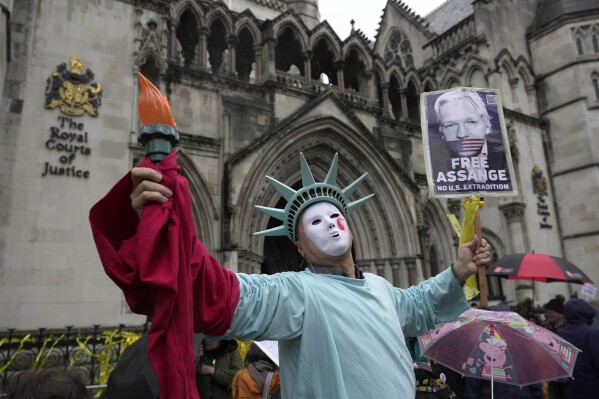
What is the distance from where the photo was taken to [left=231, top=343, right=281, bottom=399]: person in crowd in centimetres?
369

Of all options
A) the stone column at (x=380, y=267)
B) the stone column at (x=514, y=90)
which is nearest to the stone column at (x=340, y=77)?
the stone column at (x=380, y=267)

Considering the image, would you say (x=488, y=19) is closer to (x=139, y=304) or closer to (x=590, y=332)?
(x=590, y=332)

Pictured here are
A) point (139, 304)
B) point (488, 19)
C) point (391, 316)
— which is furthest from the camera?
point (488, 19)

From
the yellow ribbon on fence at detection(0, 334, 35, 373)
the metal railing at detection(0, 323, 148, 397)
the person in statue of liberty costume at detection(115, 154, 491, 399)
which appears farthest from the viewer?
the metal railing at detection(0, 323, 148, 397)

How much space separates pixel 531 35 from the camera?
20.7 metres

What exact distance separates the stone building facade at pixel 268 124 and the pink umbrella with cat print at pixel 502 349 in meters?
6.76

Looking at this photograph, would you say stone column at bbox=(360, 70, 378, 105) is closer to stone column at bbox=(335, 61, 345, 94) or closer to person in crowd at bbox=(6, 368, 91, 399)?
stone column at bbox=(335, 61, 345, 94)

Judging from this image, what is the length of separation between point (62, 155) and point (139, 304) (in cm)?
823

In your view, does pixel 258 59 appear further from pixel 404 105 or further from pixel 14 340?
pixel 14 340

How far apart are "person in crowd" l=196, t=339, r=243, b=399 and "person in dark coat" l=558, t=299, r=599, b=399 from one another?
11.4 feet

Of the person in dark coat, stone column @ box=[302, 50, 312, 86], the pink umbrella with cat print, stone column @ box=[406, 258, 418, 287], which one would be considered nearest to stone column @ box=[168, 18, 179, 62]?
stone column @ box=[302, 50, 312, 86]

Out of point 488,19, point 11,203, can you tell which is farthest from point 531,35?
point 11,203

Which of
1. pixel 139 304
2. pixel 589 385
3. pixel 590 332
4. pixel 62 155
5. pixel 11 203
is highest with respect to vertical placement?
pixel 62 155

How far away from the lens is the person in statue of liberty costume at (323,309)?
1.91 metres
